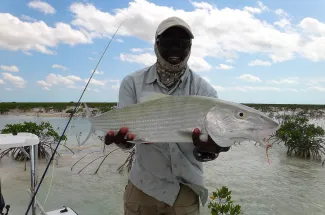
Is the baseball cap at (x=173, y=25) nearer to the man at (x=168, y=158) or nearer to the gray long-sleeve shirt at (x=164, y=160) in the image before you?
the man at (x=168, y=158)

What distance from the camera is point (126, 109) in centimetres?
248

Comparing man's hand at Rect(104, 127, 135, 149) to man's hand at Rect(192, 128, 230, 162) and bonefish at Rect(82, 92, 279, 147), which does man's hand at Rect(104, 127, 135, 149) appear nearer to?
bonefish at Rect(82, 92, 279, 147)

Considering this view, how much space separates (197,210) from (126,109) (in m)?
1.12

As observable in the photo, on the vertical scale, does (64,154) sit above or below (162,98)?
below

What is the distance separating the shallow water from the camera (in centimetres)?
740

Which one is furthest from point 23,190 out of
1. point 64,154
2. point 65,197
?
point 64,154

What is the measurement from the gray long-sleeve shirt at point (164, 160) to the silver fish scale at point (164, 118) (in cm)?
27

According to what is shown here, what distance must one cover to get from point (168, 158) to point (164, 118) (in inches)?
17.8

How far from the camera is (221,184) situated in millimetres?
9234

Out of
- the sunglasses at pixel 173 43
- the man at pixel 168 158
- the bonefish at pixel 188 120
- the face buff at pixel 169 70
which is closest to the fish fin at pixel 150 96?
the bonefish at pixel 188 120

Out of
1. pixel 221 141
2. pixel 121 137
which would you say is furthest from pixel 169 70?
pixel 221 141

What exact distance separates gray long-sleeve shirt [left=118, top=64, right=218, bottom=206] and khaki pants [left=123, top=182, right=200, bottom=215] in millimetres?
61

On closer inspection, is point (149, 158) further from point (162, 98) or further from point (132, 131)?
point (162, 98)

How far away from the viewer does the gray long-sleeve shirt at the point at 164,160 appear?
2607 millimetres
